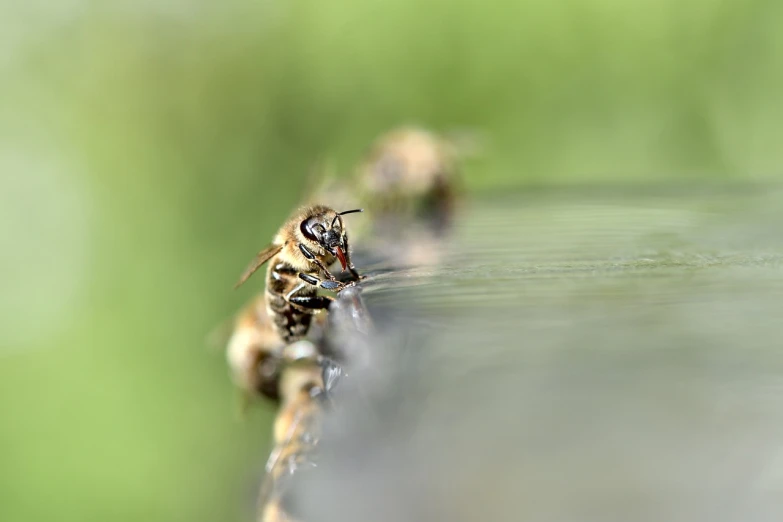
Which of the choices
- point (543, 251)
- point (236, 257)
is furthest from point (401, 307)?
point (236, 257)

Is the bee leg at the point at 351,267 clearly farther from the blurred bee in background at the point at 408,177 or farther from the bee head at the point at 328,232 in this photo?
the blurred bee in background at the point at 408,177

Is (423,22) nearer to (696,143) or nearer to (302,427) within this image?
(696,143)

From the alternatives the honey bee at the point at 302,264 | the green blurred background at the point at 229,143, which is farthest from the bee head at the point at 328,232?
the green blurred background at the point at 229,143

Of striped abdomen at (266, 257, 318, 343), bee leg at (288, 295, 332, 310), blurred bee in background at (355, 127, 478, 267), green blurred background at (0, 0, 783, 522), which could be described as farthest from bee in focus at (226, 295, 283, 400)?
green blurred background at (0, 0, 783, 522)

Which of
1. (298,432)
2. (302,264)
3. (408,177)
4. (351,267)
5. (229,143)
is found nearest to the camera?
(298,432)

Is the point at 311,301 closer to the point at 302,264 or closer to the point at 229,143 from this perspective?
the point at 302,264

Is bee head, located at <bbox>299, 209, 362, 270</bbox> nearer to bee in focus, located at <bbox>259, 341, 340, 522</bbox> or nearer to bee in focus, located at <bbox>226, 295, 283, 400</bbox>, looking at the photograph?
bee in focus, located at <bbox>259, 341, 340, 522</bbox>

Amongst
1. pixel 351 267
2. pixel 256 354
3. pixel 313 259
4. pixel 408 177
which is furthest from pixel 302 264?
pixel 408 177

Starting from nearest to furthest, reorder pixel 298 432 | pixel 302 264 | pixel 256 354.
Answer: pixel 298 432, pixel 302 264, pixel 256 354
